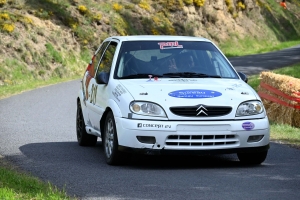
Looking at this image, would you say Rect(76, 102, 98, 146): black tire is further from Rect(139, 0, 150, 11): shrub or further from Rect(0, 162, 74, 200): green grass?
Rect(139, 0, 150, 11): shrub

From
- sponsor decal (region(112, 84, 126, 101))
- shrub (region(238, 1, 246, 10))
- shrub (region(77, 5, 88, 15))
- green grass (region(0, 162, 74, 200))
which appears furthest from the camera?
shrub (region(238, 1, 246, 10))

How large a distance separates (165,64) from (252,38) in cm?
4464

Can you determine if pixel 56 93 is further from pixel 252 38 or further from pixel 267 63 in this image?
pixel 252 38

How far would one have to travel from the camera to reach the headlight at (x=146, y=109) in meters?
9.26

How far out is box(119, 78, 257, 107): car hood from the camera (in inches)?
367

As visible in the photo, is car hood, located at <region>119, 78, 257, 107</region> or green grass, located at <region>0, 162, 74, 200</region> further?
car hood, located at <region>119, 78, 257, 107</region>

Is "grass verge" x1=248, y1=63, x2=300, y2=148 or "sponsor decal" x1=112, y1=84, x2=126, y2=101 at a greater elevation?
"sponsor decal" x1=112, y1=84, x2=126, y2=101

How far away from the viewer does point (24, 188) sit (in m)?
7.67

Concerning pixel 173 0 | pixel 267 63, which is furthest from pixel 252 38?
pixel 267 63

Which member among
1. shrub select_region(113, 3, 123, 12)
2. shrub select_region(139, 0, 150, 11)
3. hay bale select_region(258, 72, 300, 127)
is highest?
hay bale select_region(258, 72, 300, 127)

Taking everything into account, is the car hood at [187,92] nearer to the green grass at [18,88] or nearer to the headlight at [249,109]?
the headlight at [249,109]

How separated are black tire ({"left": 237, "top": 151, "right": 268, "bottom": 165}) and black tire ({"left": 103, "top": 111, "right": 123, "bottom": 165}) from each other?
5.01 ft

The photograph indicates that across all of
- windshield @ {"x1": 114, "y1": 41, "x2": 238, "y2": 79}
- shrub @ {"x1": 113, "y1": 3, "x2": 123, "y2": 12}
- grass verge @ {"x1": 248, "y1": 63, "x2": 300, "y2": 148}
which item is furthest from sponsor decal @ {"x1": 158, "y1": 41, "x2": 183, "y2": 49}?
shrub @ {"x1": 113, "y1": 3, "x2": 123, "y2": 12}

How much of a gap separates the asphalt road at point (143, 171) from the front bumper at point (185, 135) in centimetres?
26
